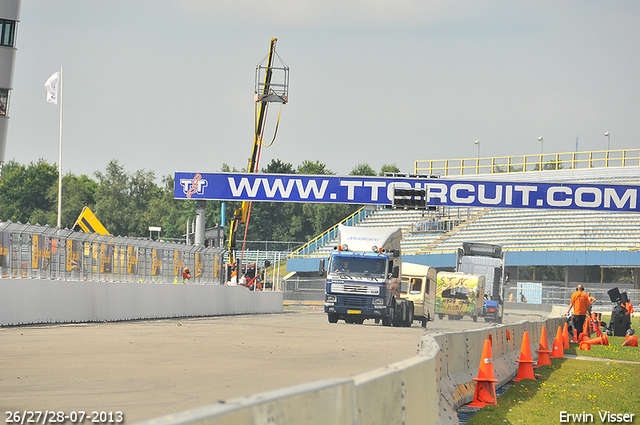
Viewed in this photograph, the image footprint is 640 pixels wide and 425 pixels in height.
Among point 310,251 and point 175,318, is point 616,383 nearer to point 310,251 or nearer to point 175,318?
point 175,318

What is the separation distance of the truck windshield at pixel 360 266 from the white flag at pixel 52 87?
2712cm

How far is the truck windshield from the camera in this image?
29703 millimetres

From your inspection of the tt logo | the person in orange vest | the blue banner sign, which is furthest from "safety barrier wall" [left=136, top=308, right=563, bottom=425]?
the tt logo

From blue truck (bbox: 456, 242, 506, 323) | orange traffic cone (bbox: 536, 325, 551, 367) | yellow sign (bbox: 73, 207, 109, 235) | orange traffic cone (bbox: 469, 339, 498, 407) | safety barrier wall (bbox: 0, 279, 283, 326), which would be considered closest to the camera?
orange traffic cone (bbox: 469, 339, 498, 407)

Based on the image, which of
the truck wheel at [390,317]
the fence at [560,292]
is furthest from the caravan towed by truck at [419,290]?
the fence at [560,292]

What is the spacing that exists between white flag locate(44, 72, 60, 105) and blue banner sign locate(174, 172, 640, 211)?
1268 cm

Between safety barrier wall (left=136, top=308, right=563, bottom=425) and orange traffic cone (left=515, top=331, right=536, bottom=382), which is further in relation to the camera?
orange traffic cone (left=515, top=331, right=536, bottom=382)

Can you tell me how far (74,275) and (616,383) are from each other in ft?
49.7

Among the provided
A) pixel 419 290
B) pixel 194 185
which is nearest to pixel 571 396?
pixel 419 290

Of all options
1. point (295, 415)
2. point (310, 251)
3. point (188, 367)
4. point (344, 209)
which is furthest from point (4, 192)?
point (295, 415)

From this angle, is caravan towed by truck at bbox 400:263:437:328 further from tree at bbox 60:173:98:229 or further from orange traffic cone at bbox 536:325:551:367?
tree at bbox 60:173:98:229

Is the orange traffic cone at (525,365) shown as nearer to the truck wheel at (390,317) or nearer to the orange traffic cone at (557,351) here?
the orange traffic cone at (557,351)

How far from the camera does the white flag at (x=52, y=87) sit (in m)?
50.3

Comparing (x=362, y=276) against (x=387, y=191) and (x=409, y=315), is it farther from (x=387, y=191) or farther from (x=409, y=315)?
(x=387, y=191)
